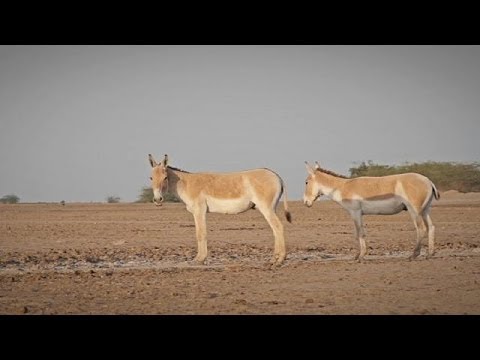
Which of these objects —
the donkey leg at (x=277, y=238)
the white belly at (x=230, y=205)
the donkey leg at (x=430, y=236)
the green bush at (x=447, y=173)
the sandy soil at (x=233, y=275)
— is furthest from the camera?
the green bush at (x=447, y=173)

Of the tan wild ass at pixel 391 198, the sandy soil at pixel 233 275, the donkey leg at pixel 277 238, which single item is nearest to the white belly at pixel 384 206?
the tan wild ass at pixel 391 198

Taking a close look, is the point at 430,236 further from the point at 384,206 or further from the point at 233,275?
the point at 233,275

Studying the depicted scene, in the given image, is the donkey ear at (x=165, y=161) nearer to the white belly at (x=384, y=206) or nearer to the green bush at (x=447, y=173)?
the white belly at (x=384, y=206)

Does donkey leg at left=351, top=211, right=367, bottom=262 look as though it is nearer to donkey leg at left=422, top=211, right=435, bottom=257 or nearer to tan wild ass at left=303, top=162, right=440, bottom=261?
tan wild ass at left=303, top=162, right=440, bottom=261

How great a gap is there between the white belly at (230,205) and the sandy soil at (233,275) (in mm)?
1404

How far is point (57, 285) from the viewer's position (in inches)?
436

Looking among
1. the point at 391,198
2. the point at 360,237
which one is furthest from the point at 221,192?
the point at 391,198

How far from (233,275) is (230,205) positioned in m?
2.87

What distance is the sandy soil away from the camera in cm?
898

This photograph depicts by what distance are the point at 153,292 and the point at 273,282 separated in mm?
2499

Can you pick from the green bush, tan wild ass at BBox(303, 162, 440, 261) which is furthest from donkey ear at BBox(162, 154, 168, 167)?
the green bush

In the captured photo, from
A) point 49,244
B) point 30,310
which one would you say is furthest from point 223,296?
point 49,244

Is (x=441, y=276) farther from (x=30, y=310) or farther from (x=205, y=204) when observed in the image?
(x=30, y=310)

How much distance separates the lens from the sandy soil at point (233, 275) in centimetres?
898
